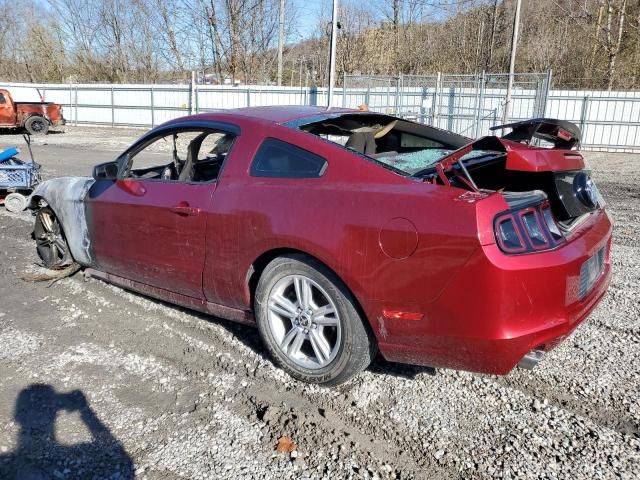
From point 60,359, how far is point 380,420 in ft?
7.06

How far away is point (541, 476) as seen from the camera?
2314 millimetres

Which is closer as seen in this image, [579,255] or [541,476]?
[541,476]

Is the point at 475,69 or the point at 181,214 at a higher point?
the point at 475,69

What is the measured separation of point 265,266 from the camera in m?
3.22

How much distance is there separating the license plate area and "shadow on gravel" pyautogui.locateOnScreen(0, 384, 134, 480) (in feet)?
7.91

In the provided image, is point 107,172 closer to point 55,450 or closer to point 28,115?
point 55,450

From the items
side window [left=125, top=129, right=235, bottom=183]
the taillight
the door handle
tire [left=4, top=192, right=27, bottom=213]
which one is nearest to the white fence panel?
tire [left=4, top=192, right=27, bottom=213]

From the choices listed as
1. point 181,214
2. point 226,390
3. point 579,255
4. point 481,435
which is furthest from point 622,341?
point 181,214

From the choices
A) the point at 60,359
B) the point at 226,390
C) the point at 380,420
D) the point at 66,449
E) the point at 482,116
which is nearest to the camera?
the point at 66,449

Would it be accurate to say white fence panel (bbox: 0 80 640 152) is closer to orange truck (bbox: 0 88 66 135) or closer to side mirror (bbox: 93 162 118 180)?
orange truck (bbox: 0 88 66 135)

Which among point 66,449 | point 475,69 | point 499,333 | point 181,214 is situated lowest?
point 66,449

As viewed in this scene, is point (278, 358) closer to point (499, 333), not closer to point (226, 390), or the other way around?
point (226, 390)

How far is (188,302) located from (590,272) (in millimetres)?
2582

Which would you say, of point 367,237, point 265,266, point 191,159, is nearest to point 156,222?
point 191,159
